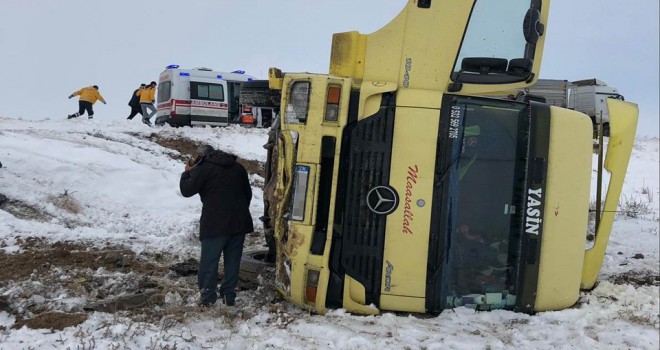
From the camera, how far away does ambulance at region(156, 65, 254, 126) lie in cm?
1911

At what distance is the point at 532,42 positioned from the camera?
410cm

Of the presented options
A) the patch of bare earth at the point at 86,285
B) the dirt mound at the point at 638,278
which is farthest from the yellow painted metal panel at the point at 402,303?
the dirt mound at the point at 638,278

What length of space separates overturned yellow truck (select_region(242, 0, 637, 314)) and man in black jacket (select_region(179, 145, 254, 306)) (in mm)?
518

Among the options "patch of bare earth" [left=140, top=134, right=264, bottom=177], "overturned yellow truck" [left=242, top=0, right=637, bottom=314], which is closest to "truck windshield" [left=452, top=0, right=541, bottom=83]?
"overturned yellow truck" [left=242, top=0, right=637, bottom=314]

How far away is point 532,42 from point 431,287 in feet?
6.37

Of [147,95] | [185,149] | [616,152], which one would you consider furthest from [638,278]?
[147,95]

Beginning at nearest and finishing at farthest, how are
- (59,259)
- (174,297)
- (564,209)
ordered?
(564,209) < (174,297) < (59,259)

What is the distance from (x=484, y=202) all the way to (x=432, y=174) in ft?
1.42

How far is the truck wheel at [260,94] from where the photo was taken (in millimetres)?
5109

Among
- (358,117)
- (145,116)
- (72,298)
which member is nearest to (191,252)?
(72,298)

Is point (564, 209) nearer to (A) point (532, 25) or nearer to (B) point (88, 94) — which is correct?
(A) point (532, 25)

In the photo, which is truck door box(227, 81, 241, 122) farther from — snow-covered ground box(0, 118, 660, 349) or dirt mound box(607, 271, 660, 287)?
dirt mound box(607, 271, 660, 287)

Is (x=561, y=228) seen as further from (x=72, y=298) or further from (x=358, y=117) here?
(x=72, y=298)

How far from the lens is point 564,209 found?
4.07 meters
